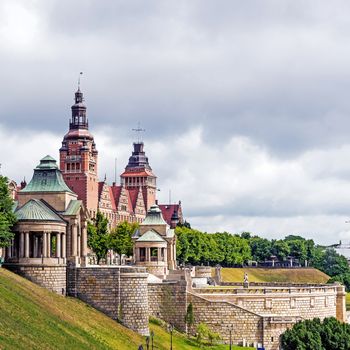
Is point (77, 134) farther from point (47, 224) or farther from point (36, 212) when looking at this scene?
point (47, 224)

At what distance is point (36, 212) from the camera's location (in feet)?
257

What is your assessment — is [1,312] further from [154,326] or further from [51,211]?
[154,326]

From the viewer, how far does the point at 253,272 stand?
19850 centimetres

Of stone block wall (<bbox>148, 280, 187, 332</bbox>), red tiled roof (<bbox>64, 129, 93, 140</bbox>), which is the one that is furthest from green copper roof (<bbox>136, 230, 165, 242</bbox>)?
red tiled roof (<bbox>64, 129, 93, 140</bbox>)

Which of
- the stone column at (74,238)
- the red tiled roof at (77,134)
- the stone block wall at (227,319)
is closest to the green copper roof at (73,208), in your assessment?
the stone column at (74,238)

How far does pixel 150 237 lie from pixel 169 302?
1003 inches

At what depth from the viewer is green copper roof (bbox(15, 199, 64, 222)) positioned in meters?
77.7

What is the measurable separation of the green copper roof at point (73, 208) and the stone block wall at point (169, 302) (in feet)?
43.3

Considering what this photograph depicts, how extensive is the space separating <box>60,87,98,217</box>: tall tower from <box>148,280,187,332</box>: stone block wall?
87293mm

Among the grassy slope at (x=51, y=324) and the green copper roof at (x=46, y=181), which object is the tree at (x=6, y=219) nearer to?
the green copper roof at (x=46, y=181)

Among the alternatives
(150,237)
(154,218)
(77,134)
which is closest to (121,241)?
(154,218)

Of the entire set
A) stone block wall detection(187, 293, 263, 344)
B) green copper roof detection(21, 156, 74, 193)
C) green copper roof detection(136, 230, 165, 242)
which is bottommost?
stone block wall detection(187, 293, 263, 344)

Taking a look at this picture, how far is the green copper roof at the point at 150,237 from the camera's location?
11447 centimetres

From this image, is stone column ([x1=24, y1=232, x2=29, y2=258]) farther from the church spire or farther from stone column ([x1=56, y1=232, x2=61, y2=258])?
the church spire
